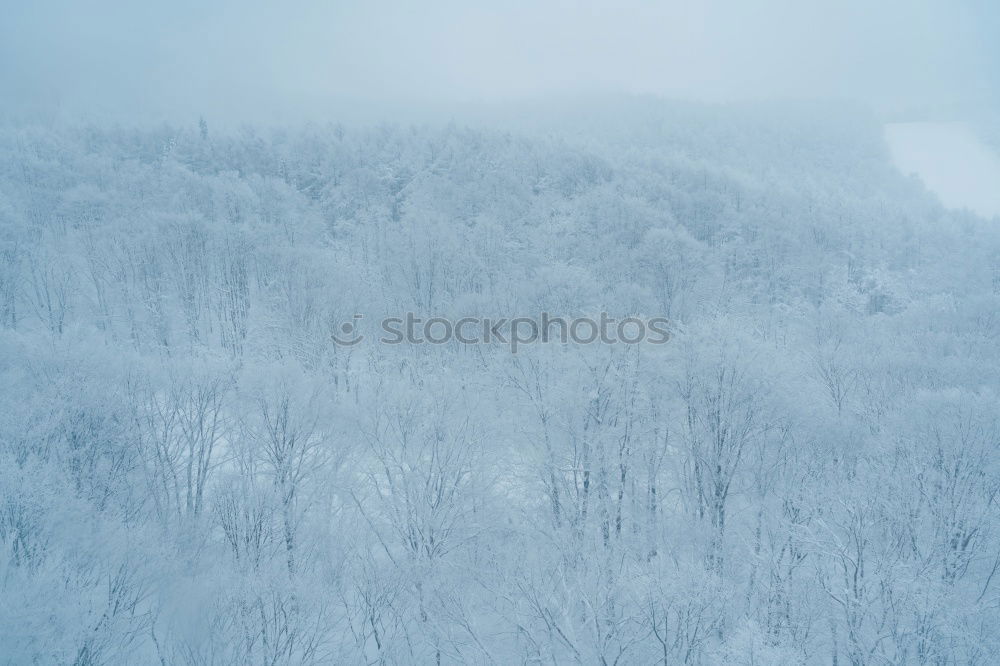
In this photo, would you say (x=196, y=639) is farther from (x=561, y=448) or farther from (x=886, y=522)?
(x=886, y=522)

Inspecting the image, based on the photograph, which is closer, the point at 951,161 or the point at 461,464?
the point at 461,464

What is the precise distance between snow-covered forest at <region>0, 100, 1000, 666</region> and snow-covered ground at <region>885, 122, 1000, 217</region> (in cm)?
5233

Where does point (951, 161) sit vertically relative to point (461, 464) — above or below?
above

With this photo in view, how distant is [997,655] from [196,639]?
1869cm

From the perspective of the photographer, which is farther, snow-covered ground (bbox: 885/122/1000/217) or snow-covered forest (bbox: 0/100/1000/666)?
snow-covered ground (bbox: 885/122/1000/217)

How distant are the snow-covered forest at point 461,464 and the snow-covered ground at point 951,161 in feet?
172

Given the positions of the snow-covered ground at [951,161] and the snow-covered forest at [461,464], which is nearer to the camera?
the snow-covered forest at [461,464]

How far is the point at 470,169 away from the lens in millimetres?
64750

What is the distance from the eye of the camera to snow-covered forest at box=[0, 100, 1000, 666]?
514 inches

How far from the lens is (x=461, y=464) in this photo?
1897cm

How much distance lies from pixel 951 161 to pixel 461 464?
124985 millimetres

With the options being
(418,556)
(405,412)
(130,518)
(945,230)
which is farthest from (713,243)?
(130,518)

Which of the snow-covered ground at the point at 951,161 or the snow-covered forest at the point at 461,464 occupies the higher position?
the snow-covered ground at the point at 951,161

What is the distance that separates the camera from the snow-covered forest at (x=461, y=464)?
1305 cm
